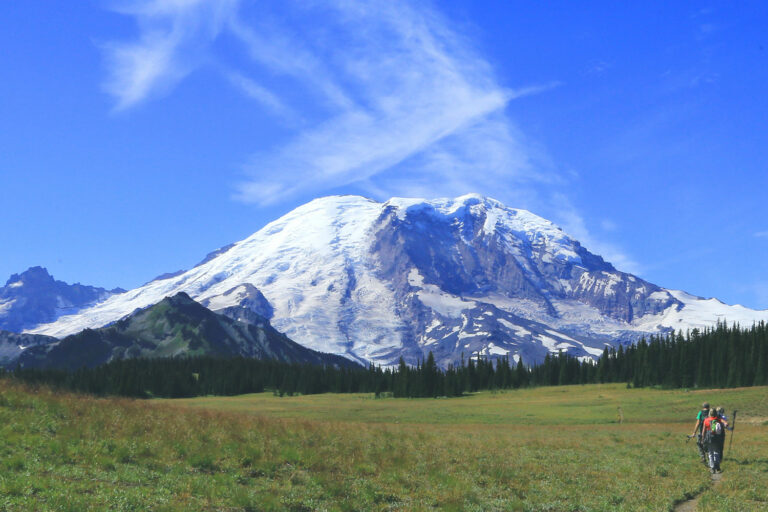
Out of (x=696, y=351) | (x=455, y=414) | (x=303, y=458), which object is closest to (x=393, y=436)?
(x=303, y=458)

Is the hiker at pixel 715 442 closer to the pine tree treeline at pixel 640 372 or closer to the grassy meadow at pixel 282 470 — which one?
the grassy meadow at pixel 282 470

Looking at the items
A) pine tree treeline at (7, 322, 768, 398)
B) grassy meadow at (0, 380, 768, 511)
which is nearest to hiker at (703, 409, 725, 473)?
grassy meadow at (0, 380, 768, 511)

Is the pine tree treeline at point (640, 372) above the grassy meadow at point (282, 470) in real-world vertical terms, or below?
above

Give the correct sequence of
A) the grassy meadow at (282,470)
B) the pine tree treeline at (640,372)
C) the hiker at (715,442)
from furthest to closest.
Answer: the pine tree treeline at (640,372) → the hiker at (715,442) → the grassy meadow at (282,470)

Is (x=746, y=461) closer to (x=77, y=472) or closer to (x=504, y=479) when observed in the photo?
(x=504, y=479)

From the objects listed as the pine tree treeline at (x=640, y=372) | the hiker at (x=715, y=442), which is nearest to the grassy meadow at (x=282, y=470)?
A: the hiker at (x=715, y=442)

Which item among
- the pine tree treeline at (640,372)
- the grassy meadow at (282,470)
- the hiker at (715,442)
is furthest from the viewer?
the pine tree treeline at (640,372)

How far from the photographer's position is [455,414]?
8775cm

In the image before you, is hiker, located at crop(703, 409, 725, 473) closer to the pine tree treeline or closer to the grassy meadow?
the grassy meadow

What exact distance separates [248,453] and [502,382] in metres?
169

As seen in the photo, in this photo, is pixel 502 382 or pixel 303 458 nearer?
pixel 303 458

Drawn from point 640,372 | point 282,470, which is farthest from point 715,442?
point 640,372

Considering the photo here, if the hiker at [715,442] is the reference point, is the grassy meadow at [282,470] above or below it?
below

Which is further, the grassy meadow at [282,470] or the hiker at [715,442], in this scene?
the hiker at [715,442]
